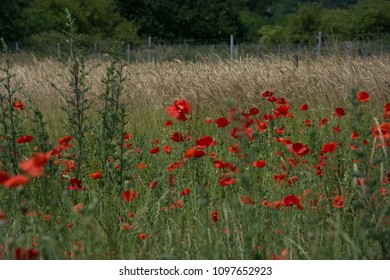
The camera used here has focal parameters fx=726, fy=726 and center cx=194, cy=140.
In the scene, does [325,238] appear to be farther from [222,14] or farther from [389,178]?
[222,14]

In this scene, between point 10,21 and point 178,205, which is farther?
point 10,21

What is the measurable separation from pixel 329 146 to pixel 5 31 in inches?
1114

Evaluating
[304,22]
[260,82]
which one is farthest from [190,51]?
[260,82]

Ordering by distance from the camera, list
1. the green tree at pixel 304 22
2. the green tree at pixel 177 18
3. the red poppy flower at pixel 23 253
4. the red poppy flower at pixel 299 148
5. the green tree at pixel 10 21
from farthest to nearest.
Answer: the green tree at pixel 304 22
the green tree at pixel 177 18
the green tree at pixel 10 21
the red poppy flower at pixel 299 148
the red poppy flower at pixel 23 253

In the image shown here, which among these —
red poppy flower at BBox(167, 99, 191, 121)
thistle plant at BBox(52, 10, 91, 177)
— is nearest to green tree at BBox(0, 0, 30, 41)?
thistle plant at BBox(52, 10, 91, 177)

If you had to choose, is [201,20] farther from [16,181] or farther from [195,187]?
[16,181]

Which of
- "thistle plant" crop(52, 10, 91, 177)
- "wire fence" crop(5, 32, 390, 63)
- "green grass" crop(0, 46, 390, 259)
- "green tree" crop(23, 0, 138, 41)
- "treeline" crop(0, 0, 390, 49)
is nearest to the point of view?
"green grass" crop(0, 46, 390, 259)

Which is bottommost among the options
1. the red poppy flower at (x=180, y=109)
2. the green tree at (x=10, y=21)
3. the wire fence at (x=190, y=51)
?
the red poppy flower at (x=180, y=109)

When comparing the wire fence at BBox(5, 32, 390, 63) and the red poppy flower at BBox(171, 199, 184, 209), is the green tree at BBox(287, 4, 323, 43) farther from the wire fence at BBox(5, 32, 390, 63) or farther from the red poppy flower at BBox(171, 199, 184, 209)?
the red poppy flower at BBox(171, 199, 184, 209)

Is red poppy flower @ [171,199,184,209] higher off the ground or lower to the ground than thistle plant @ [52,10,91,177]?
lower

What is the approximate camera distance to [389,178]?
2906mm

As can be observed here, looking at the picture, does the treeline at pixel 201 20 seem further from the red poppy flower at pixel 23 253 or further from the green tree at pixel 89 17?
the red poppy flower at pixel 23 253

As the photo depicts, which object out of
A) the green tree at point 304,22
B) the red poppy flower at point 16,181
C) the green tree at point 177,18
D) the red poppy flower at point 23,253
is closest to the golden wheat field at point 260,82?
the red poppy flower at point 23,253
